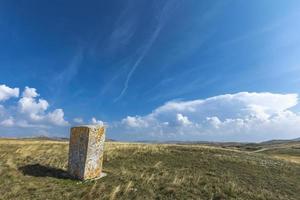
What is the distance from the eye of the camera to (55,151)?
81.8 ft

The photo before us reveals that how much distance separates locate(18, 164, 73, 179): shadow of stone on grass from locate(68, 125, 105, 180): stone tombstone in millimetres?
702

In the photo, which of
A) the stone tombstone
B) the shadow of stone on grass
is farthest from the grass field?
the stone tombstone

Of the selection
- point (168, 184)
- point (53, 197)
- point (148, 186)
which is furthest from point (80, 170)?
point (168, 184)

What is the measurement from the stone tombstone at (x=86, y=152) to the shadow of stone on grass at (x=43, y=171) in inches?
27.6

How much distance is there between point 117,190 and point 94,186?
135 centimetres

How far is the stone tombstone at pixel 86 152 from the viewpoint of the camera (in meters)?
14.2

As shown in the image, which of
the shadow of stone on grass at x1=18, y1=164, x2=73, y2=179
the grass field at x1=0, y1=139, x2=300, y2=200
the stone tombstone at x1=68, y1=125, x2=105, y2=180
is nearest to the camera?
the grass field at x1=0, y1=139, x2=300, y2=200

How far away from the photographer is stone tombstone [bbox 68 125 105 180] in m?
14.2

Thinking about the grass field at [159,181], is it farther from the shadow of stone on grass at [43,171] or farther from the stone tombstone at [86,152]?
the stone tombstone at [86,152]

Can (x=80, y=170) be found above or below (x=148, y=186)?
above

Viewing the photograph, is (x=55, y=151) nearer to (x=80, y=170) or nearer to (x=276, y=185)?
(x=80, y=170)

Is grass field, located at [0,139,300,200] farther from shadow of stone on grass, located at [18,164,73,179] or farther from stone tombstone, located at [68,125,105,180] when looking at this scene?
stone tombstone, located at [68,125,105,180]

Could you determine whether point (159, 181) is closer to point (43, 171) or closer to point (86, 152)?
point (86, 152)

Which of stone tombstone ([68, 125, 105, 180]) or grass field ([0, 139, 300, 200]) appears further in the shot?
stone tombstone ([68, 125, 105, 180])
